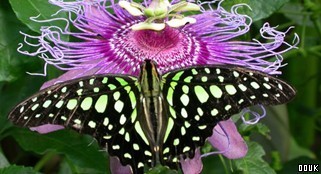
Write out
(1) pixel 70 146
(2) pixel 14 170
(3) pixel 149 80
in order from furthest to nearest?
(1) pixel 70 146
(2) pixel 14 170
(3) pixel 149 80

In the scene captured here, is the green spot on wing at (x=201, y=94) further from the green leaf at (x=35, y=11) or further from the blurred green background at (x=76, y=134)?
the green leaf at (x=35, y=11)

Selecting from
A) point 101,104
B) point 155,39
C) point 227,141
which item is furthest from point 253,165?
point 101,104

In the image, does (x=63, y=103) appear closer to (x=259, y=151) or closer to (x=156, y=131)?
(x=156, y=131)

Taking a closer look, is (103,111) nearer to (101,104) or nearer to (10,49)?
(101,104)

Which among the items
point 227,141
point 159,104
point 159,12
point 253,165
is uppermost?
point 159,12

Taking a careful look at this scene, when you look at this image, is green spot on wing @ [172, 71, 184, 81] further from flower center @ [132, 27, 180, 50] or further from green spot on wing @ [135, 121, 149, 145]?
flower center @ [132, 27, 180, 50]

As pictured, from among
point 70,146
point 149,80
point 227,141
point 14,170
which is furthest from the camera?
point 70,146

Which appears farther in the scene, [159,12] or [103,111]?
[159,12]

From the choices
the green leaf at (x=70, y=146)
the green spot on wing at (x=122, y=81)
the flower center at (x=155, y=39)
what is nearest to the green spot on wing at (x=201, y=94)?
the green spot on wing at (x=122, y=81)
